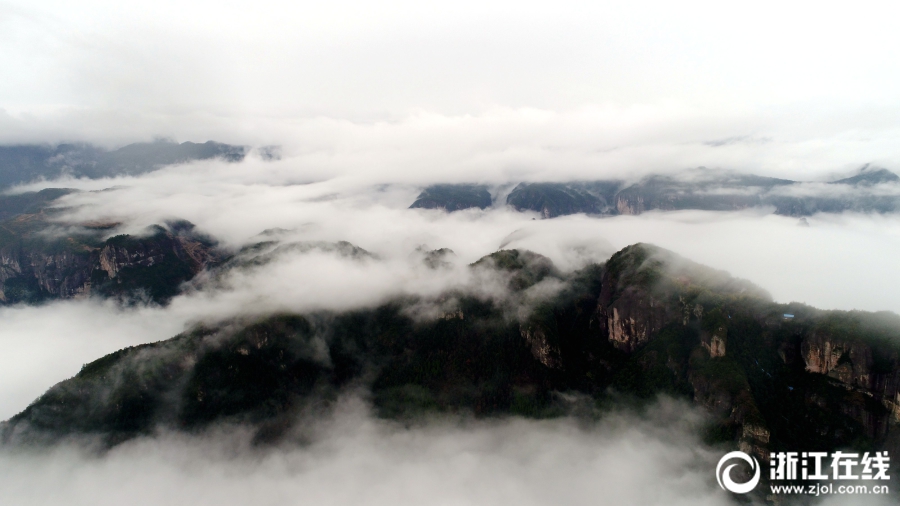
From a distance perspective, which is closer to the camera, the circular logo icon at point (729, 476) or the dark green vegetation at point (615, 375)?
the circular logo icon at point (729, 476)

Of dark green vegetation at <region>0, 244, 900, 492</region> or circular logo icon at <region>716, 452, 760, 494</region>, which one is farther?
dark green vegetation at <region>0, 244, 900, 492</region>

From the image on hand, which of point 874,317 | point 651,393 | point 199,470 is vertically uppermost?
point 874,317

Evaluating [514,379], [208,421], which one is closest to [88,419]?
[208,421]

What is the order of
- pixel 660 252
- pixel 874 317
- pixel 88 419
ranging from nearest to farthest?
pixel 874 317 → pixel 88 419 → pixel 660 252

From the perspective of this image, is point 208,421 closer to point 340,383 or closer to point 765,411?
point 340,383
